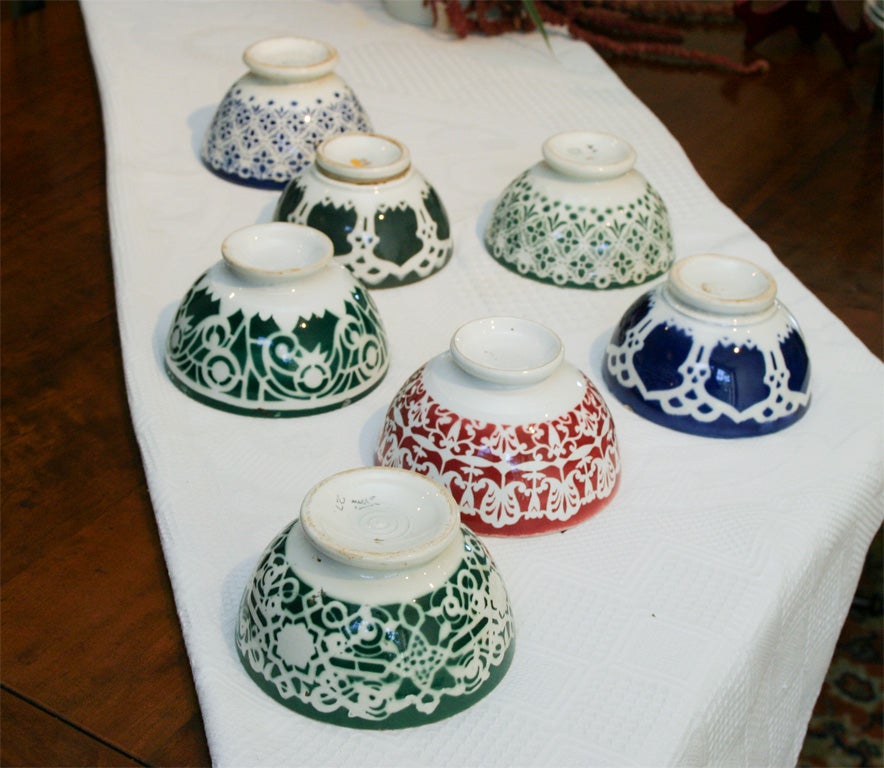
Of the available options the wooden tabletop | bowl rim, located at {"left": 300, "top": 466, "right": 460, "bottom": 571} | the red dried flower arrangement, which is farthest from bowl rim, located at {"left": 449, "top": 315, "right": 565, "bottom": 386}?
the red dried flower arrangement

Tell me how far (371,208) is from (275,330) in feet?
0.59

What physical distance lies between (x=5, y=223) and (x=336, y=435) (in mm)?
459

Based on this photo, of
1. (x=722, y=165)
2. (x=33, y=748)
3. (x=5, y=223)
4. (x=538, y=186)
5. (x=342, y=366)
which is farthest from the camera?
(x=722, y=165)

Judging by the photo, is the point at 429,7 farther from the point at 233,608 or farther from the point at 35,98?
the point at 233,608

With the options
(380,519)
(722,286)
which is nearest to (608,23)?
(722,286)

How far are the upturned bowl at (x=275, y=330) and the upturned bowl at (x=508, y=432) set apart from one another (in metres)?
0.10

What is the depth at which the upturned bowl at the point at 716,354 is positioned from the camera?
780 mm

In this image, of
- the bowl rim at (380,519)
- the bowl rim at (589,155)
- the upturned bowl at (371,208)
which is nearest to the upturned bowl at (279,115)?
the upturned bowl at (371,208)

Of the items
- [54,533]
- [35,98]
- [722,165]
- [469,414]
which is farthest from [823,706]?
[35,98]

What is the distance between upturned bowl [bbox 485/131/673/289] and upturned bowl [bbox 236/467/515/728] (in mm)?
396

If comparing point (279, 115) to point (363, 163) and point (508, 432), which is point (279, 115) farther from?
point (508, 432)

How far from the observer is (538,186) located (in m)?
0.94

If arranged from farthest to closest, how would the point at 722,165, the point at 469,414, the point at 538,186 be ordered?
the point at 722,165
the point at 538,186
the point at 469,414

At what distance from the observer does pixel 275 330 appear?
77cm
